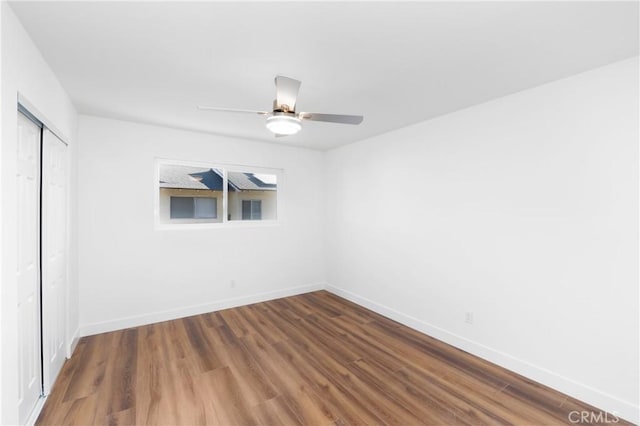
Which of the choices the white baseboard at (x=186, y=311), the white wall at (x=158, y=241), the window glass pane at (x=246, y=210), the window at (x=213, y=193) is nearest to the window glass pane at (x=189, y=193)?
the window at (x=213, y=193)

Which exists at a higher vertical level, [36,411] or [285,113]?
[285,113]

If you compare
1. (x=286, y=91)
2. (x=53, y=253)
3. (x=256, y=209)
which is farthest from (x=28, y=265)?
(x=256, y=209)

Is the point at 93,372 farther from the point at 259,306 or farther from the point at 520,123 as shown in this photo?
the point at 520,123

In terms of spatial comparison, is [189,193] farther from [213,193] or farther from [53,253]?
[53,253]

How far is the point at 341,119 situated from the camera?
7.15ft

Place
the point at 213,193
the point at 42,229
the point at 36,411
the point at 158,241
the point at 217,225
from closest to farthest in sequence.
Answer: the point at 36,411
the point at 42,229
the point at 158,241
the point at 217,225
the point at 213,193

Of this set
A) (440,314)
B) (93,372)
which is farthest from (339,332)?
(93,372)

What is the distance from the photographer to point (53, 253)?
234 centimetres

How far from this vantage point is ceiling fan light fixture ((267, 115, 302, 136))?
6.60ft

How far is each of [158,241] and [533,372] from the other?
13.7 ft

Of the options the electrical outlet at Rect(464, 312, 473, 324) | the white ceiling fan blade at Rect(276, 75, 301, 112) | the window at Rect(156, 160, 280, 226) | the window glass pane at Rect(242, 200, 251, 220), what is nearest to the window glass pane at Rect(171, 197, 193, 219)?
the window at Rect(156, 160, 280, 226)

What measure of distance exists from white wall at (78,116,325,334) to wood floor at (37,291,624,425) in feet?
1.36

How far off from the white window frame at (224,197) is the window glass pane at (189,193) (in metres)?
0.06

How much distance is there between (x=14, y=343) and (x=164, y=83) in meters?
1.98
